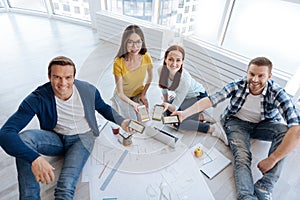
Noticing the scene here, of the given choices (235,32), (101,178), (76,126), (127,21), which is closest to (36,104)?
(76,126)

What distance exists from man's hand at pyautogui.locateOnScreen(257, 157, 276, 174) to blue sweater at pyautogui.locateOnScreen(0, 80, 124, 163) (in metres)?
0.78

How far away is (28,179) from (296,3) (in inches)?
72.4

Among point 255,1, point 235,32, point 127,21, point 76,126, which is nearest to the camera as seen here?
point 76,126

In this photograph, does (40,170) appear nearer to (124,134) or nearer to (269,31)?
(124,134)

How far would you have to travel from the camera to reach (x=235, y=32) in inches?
71.0

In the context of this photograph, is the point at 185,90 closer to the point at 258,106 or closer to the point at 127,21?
the point at 258,106

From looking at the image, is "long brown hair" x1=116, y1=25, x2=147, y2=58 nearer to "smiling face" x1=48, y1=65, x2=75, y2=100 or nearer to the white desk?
"smiling face" x1=48, y1=65, x2=75, y2=100

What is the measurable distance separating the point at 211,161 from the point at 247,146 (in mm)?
223

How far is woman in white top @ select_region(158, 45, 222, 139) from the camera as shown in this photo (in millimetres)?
1208

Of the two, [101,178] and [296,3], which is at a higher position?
[296,3]

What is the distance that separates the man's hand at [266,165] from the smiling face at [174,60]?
68cm

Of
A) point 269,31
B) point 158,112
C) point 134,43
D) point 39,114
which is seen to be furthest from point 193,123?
point 269,31

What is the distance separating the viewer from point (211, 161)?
1.21 m

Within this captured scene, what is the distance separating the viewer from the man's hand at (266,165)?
3.43 ft
